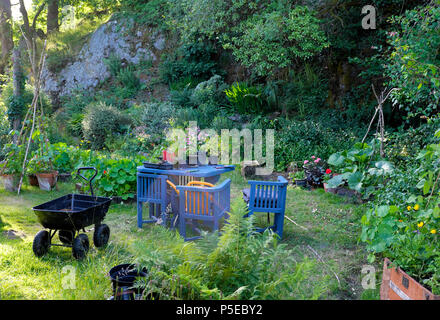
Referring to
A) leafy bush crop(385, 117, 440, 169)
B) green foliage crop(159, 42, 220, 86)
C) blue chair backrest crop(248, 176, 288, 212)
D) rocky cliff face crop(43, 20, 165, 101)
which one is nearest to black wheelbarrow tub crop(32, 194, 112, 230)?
blue chair backrest crop(248, 176, 288, 212)

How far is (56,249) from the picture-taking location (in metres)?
4.19

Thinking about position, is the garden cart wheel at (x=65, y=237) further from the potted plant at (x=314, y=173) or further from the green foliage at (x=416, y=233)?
the potted plant at (x=314, y=173)

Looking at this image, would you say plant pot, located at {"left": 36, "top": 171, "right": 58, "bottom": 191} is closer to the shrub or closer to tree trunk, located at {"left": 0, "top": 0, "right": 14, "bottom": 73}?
the shrub

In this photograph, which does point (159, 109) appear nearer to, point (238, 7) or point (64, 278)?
point (238, 7)

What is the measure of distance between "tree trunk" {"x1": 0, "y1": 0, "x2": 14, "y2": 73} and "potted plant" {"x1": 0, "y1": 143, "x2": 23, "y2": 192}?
7.68 meters

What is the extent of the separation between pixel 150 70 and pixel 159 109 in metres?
4.45

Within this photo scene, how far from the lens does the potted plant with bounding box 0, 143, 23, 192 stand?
666cm

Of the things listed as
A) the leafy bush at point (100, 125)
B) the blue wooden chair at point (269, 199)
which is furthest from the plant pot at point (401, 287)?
the leafy bush at point (100, 125)

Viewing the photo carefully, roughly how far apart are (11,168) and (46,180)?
2.09 feet

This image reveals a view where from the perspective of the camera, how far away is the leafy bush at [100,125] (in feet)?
34.8

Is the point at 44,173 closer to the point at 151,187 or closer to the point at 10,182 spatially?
the point at 10,182

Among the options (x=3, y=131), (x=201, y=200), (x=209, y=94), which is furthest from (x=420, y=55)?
(x=3, y=131)
